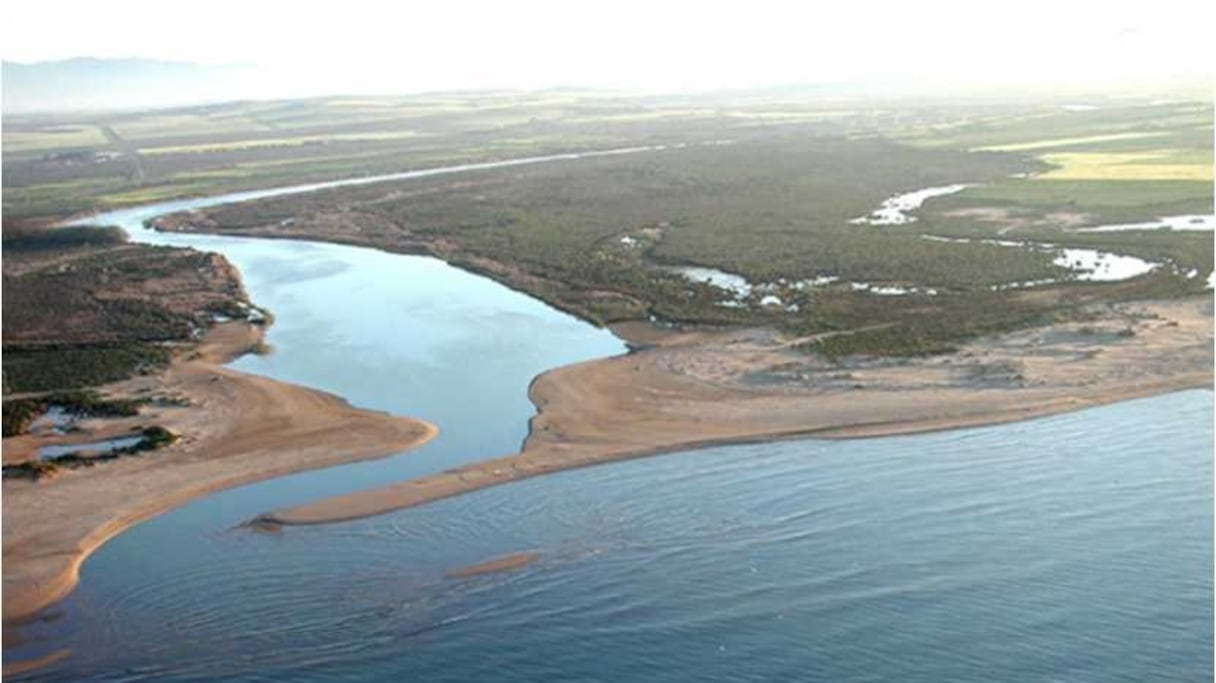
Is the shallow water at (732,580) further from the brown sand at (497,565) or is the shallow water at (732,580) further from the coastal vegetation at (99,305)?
the coastal vegetation at (99,305)

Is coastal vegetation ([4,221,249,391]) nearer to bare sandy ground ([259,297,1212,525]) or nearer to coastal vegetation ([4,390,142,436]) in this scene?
coastal vegetation ([4,390,142,436])

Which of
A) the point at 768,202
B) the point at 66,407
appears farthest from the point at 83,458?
the point at 768,202

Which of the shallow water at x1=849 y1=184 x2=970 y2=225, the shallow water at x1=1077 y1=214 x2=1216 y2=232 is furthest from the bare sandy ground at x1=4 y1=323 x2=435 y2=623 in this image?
the shallow water at x1=1077 y1=214 x2=1216 y2=232

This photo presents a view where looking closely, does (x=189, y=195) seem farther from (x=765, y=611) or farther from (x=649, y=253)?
(x=765, y=611)

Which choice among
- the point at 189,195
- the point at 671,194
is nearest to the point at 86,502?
the point at 671,194

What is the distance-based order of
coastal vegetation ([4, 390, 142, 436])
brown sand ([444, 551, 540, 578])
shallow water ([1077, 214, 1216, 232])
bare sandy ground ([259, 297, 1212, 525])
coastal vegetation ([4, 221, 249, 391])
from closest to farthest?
brown sand ([444, 551, 540, 578]) < bare sandy ground ([259, 297, 1212, 525]) < coastal vegetation ([4, 390, 142, 436]) < coastal vegetation ([4, 221, 249, 391]) < shallow water ([1077, 214, 1216, 232])

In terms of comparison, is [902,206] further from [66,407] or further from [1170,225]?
[66,407]
